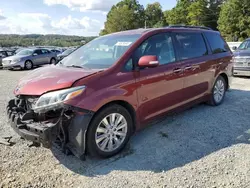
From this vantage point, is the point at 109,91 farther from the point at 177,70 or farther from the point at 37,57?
the point at 37,57

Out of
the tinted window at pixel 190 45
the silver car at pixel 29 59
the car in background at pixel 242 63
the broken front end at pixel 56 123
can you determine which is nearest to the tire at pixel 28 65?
the silver car at pixel 29 59

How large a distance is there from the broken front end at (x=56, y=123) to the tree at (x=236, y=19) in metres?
42.0

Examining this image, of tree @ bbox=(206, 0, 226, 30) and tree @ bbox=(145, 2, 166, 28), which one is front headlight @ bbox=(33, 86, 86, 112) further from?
tree @ bbox=(145, 2, 166, 28)

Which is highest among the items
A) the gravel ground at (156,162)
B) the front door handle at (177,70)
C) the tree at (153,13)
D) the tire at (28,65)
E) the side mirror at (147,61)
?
the tree at (153,13)

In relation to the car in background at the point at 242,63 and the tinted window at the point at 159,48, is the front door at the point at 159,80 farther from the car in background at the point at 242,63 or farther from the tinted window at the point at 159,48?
the car in background at the point at 242,63

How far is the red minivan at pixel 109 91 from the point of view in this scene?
289 centimetres

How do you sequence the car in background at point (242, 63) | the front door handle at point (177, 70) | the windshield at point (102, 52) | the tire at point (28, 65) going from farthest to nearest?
the tire at point (28, 65) < the car in background at point (242, 63) < the front door handle at point (177, 70) < the windshield at point (102, 52)

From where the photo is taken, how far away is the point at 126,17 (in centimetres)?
6512

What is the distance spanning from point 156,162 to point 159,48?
5.88 feet

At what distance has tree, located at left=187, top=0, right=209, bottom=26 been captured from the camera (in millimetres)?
49562

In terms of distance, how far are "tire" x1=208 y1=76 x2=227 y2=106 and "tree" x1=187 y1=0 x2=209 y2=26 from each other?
47.1 metres

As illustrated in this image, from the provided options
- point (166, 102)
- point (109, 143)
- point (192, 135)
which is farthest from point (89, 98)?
point (192, 135)

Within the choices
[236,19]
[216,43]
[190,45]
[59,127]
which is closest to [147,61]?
[59,127]

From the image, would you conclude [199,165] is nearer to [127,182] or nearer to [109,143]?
[127,182]
